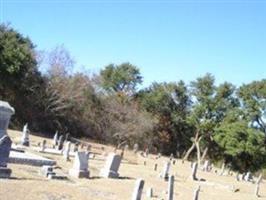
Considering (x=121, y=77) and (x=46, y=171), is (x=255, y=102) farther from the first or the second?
(x=46, y=171)

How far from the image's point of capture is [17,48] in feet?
154

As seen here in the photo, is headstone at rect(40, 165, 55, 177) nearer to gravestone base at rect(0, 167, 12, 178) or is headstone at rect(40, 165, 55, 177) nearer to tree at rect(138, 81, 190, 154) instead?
gravestone base at rect(0, 167, 12, 178)

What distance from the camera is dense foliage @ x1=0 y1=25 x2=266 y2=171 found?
49969 mm

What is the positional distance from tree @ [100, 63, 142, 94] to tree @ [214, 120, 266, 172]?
15.8 m

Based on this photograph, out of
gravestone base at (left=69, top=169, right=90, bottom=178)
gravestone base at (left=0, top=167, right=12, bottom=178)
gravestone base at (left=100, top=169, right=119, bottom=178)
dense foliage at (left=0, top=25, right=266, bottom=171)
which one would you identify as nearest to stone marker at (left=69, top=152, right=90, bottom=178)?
gravestone base at (left=69, top=169, right=90, bottom=178)

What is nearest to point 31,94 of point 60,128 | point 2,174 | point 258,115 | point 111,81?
point 60,128

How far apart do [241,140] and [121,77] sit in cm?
2042

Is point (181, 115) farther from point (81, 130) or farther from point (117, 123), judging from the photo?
point (81, 130)

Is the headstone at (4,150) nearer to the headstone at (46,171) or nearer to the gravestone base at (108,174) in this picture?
the headstone at (46,171)

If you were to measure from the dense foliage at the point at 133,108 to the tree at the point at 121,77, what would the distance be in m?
0.14

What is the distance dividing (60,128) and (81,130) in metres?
3.53

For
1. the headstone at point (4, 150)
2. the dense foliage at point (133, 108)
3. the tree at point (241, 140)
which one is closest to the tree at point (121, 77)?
the dense foliage at point (133, 108)

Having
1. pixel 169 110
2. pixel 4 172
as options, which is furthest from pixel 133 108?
pixel 4 172

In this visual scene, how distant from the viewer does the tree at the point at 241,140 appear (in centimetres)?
5491
